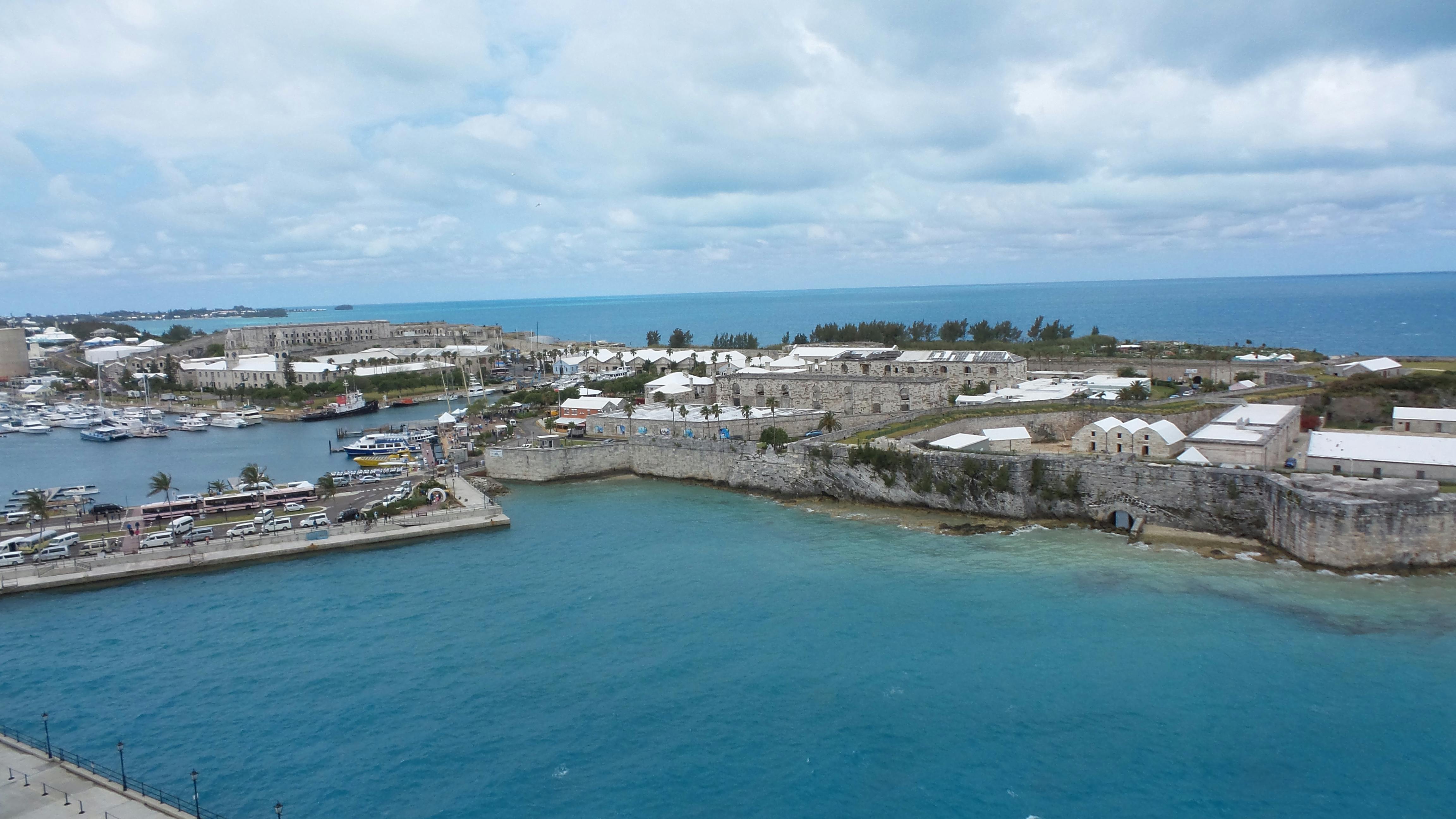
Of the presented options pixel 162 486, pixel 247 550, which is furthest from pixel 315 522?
pixel 162 486

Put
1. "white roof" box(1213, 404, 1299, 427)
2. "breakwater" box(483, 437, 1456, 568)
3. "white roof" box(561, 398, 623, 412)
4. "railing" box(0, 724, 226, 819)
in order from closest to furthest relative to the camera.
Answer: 1. "railing" box(0, 724, 226, 819)
2. "breakwater" box(483, 437, 1456, 568)
3. "white roof" box(1213, 404, 1299, 427)
4. "white roof" box(561, 398, 623, 412)

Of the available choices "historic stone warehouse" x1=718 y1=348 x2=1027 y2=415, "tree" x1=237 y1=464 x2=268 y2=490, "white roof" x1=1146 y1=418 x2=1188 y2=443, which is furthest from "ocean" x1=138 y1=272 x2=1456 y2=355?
"tree" x1=237 y1=464 x2=268 y2=490

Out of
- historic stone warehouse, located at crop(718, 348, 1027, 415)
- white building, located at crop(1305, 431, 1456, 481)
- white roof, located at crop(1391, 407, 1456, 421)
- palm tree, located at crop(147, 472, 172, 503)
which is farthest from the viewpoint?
historic stone warehouse, located at crop(718, 348, 1027, 415)

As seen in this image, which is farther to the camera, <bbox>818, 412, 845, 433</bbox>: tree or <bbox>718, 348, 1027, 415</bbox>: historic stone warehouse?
<bbox>718, 348, 1027, 415</bbox>: historic stone warehouse

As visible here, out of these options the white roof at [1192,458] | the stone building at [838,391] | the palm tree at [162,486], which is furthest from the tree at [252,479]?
the white roof at [1192,458]

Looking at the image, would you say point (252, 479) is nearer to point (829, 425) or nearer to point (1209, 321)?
point (829, 425)

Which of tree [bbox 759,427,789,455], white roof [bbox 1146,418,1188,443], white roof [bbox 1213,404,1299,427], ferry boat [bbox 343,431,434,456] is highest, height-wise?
white roof [bbox 1213,404,1299,427]

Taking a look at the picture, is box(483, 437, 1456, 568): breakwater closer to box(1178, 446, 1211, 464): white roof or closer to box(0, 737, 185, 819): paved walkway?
box(1178, 446, 1211, 464): white roof
